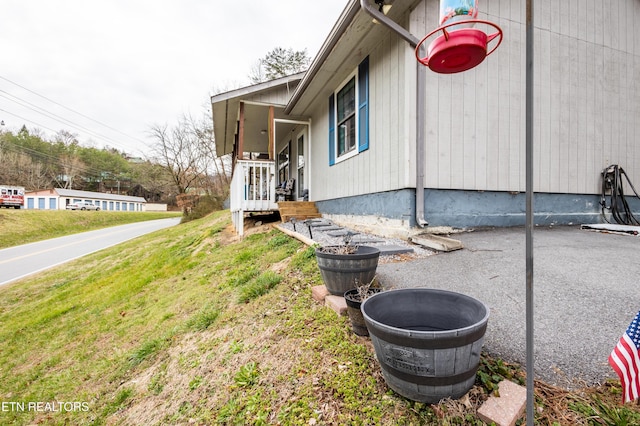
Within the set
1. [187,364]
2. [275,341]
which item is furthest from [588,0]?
[187,364]

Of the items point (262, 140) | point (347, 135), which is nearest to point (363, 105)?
point (347, 135)

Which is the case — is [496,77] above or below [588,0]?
below

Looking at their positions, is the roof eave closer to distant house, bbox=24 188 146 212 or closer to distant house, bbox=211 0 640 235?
distant house, bbox=211 0 640 235

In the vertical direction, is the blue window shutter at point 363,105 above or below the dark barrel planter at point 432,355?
above

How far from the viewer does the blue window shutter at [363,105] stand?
4.83 meters

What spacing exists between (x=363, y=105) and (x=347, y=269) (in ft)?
Result: 12.2

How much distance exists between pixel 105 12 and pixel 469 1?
33.9 meters

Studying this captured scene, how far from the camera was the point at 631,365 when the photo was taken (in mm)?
1057

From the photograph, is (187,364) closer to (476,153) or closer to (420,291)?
(420,291)

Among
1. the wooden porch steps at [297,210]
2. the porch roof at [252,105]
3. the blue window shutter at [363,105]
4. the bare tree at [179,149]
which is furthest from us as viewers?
the bare tree at [179,149]

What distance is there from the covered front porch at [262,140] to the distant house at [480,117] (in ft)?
5.29

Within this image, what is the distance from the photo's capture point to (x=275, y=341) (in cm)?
204

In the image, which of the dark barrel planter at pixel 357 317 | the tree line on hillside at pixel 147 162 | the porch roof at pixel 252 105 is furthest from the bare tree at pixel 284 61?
the dark barrel planter at pixel 357 317

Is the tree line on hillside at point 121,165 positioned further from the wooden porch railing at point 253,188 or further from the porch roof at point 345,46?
the porch roof at point 345,46
